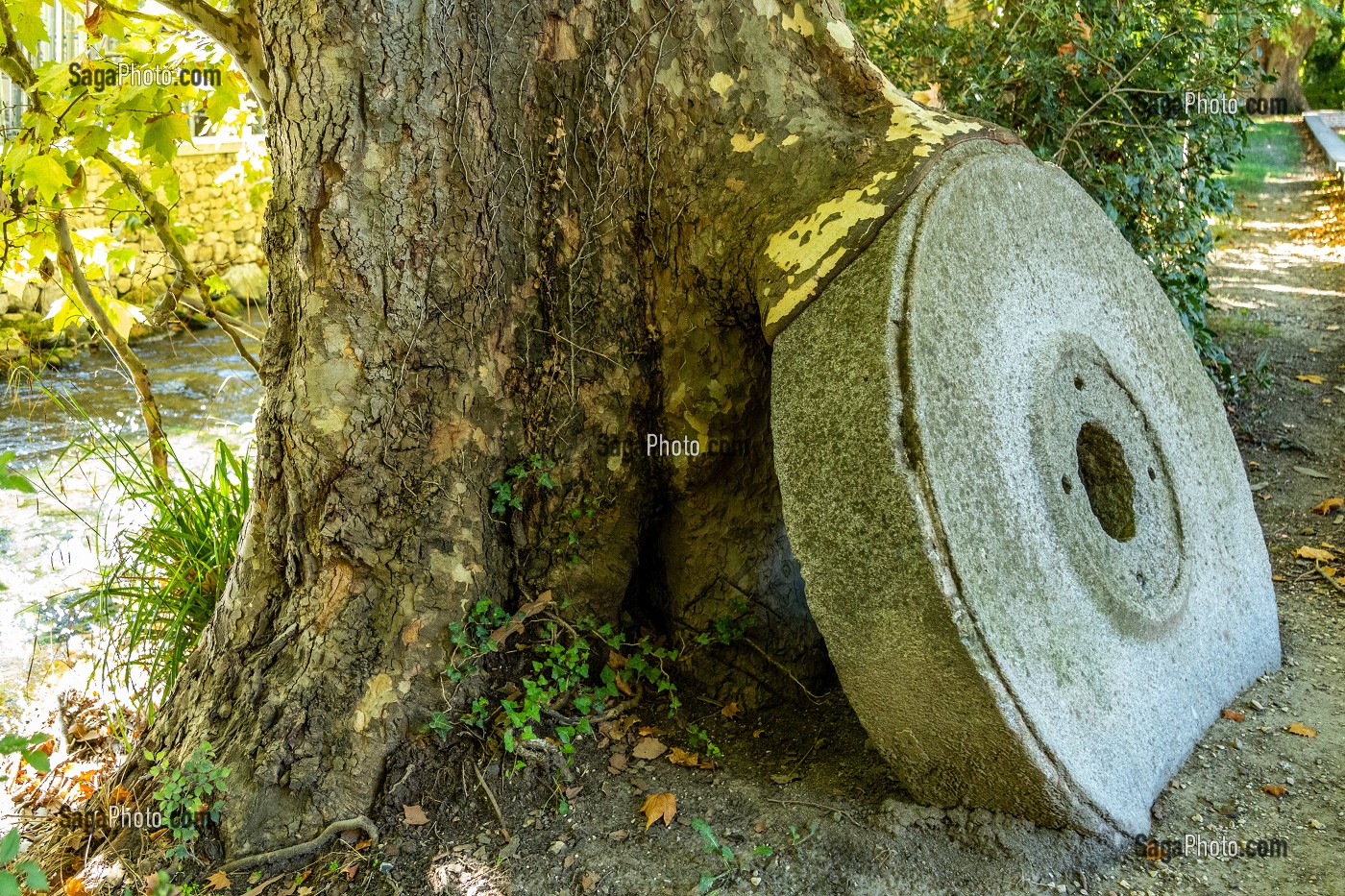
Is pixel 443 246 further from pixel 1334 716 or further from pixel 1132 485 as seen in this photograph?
pixel 1334 716

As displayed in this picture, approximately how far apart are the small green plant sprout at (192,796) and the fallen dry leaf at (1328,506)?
3.64 m

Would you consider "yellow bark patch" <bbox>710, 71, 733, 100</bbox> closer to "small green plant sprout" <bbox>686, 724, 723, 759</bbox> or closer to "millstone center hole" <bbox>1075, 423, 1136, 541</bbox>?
"millstone center hole" <bbox>1075, 423, 1136, 541</bbox>

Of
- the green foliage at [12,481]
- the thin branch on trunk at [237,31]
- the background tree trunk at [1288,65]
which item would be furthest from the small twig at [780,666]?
the background tree trunk at [1288,65]

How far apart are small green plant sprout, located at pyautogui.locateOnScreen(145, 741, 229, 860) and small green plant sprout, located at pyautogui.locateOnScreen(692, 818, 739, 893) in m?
1.09

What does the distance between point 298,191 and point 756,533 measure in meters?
1.36

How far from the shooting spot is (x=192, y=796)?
227 centimetres

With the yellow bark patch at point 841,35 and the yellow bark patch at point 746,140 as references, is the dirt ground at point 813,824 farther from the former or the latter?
the yellow bark patch at point 841,35

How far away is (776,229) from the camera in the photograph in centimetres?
225

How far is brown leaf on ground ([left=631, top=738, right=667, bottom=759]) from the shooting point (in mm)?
2404

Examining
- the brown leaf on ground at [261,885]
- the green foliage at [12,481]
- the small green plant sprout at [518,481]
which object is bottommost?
the brown leaf on ground at [261,885]

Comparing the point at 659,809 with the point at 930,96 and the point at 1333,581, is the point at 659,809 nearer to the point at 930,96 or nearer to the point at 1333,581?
the point at 1333,581

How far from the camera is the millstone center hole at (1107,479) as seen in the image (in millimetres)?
2445

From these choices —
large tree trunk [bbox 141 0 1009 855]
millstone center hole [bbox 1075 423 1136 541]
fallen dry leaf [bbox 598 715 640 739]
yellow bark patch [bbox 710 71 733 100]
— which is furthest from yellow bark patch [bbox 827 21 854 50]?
fallen dry leaf [bbox 598 715 640 739]
